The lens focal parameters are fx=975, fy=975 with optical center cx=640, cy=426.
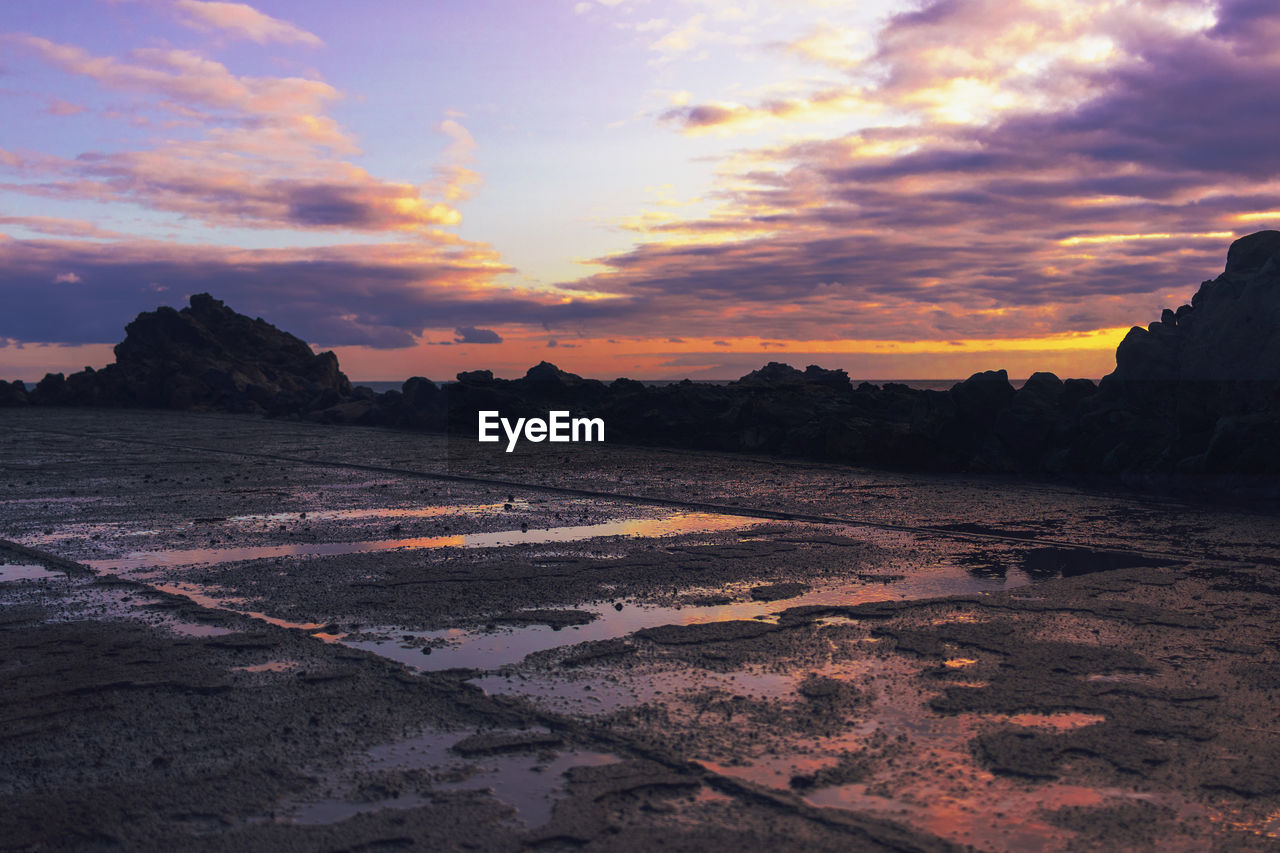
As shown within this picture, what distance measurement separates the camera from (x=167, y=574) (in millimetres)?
7457

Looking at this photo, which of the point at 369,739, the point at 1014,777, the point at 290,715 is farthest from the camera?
the point at 290,715

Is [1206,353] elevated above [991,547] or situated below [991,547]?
above

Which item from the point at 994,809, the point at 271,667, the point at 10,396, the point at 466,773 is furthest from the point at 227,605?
the point at 10,396

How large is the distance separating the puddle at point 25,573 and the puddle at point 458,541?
33 centimetres

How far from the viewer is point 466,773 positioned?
3713 mm

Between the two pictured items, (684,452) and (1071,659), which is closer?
(1071,659)

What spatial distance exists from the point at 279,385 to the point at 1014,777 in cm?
4624

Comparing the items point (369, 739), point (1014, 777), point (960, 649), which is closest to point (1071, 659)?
point (960, 649)

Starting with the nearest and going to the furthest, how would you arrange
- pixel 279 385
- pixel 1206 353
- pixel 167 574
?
pixel 167 574
pixel 1206 353
pixel 279 385

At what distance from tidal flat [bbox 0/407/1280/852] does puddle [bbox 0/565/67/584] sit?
99 mm

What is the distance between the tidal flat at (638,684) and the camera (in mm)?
3375

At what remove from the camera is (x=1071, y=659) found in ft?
17.3

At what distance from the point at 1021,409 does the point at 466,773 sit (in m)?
16.0

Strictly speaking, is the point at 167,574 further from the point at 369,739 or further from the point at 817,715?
the point at 817,715
